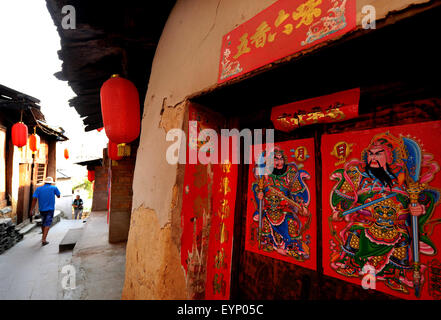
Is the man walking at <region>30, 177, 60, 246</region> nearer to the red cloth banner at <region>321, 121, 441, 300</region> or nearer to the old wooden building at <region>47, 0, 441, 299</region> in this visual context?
the old wooden building at <region>47, 0, 441, 299</region>

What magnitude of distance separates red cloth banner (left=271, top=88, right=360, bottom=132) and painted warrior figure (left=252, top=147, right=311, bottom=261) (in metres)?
0.22

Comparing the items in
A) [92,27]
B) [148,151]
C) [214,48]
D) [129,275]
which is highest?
[92,27]

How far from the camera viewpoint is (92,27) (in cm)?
172

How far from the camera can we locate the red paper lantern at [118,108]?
1.92m

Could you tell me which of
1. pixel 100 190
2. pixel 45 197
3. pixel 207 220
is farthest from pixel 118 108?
pixel 100 190

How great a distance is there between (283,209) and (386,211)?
551 mm

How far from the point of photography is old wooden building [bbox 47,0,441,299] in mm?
865

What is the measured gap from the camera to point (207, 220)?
162 centimetres

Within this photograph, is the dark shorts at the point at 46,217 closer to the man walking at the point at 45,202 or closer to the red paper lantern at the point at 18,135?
the man walking at the point at 45,202

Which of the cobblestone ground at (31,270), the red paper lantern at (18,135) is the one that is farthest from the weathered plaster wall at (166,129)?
the red paper lantern at (18,135)

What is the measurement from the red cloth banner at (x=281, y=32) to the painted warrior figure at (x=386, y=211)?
64 centimetres

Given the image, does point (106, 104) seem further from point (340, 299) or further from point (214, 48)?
point (340, 299)
